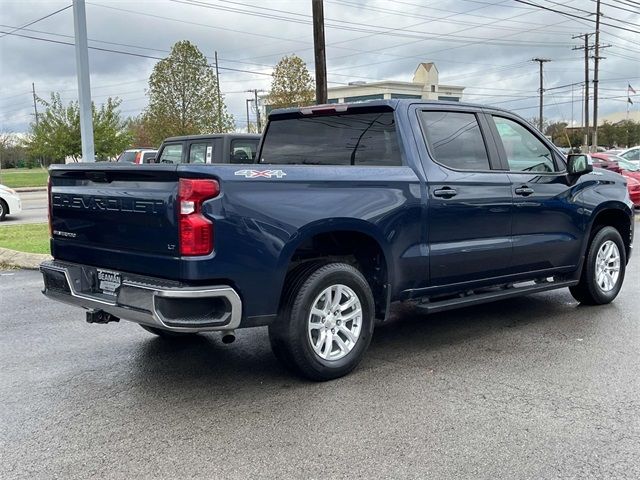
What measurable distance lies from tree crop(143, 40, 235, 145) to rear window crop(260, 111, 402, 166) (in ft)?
103

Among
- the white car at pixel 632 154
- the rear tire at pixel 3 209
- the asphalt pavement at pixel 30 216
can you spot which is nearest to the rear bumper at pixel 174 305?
the asphalt pavement at pixel 30 216

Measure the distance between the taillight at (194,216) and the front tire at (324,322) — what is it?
2.69ft

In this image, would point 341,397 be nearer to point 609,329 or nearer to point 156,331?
point 156,331

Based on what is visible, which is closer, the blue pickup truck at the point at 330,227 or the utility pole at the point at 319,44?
the blue pickup truck at the point at 330,227

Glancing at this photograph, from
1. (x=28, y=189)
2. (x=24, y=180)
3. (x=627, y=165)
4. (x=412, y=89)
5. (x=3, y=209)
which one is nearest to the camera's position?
(x=3, y=209)

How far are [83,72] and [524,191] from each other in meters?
7.88

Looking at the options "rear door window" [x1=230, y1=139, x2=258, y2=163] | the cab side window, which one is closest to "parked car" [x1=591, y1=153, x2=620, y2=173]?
"rear door window" [x1=230, y1=139, x2=258, y2=163]

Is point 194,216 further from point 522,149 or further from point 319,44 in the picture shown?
point 319,44

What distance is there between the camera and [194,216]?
158 inches

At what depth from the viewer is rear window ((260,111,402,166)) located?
5.32 metres

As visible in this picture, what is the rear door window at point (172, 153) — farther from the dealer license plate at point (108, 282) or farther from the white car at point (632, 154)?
the white car at point (632, 154)

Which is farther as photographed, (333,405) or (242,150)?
(242,150)

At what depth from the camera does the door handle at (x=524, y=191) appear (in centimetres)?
590

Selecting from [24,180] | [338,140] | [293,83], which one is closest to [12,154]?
[24,180]
